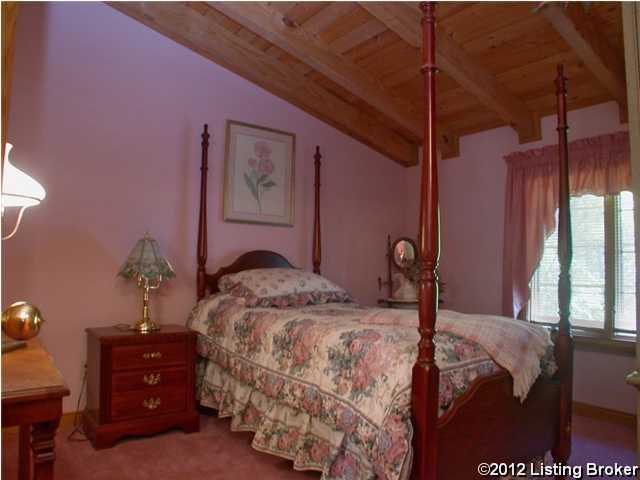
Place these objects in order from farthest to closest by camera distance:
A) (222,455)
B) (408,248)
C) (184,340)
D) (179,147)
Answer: (408,248)
(179,147)
(184,340)
(222,455)

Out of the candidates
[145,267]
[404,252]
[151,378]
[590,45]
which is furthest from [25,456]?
[590,45]

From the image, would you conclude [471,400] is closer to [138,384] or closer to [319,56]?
[138,384]

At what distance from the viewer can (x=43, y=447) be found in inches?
46.1

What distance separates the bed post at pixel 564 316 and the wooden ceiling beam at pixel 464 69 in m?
0.93

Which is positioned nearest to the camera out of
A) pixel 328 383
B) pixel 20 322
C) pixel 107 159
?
pixel 20 322

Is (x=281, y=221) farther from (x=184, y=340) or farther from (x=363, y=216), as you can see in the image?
(x=184, y=340)

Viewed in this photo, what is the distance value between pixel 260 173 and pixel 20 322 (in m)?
2.62

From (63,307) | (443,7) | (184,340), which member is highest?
(443,7)

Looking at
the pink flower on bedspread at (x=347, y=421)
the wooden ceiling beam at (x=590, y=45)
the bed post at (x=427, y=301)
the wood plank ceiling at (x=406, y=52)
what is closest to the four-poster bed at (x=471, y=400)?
the bed post at (x=427, y=301)

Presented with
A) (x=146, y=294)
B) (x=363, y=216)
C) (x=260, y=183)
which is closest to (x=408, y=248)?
(x=363, y=216)

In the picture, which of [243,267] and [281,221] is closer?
[243,267]

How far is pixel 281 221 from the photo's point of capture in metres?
3.96

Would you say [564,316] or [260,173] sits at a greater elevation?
[260,173]

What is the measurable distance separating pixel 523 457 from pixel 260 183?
106 inches
